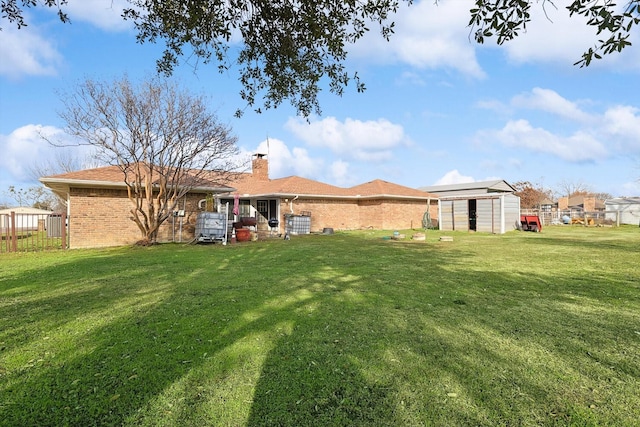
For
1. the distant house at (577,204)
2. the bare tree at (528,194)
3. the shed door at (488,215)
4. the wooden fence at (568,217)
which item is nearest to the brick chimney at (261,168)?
the shed door at (488,215)

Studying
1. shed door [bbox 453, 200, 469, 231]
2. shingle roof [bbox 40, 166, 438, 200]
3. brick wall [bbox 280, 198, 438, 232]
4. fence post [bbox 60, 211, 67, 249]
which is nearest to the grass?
fence post [bbox 60, 211, 67, 249]

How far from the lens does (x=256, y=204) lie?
25406 mm

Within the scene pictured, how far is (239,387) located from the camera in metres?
2.76

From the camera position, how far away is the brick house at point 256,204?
1473cm

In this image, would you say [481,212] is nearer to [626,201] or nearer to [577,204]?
[626,201]

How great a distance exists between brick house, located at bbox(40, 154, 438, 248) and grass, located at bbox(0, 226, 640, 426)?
8.63 meters

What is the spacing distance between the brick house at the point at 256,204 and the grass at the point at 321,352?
→ 28.3 feet

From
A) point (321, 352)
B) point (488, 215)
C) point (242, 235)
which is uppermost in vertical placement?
point (488, 215)

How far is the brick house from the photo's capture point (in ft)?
48.3

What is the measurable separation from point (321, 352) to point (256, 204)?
2262 centimetres

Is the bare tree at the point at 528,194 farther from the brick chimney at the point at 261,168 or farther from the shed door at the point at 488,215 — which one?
the brick chimney at the point at 261,168

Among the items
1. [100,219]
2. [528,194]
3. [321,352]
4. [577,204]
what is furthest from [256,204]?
[577,204]

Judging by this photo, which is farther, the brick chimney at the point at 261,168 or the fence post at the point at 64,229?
the brick chimney at the point at 261,168

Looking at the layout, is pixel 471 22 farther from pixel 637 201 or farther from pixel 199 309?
pixel 637 201
